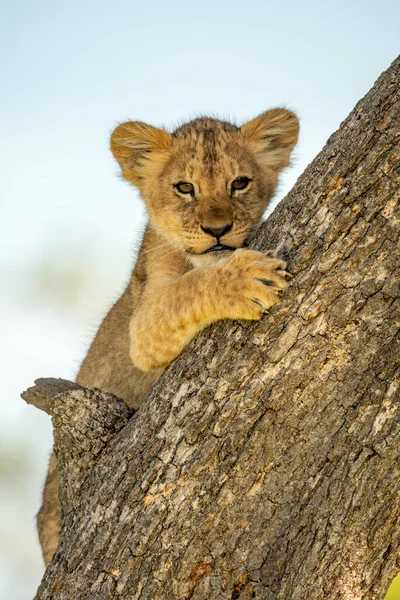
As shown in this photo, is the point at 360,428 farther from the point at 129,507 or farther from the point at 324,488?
the point at 129,507

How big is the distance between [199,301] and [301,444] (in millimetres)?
1186

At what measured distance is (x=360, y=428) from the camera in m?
3.44

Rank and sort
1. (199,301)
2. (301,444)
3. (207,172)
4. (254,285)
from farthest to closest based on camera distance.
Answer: (207,172), (199,301), (254,285), (301,444)

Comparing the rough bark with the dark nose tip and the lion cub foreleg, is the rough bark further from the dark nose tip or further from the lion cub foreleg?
the dark nose tip

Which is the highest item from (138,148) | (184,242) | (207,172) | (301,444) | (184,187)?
(138,148)

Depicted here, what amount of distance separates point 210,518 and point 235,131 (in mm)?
3835

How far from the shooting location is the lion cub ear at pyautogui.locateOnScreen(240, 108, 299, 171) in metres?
6.37

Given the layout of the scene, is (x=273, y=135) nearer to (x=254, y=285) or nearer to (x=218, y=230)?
(x=218, y=230)

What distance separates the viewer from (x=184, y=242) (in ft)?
18.4

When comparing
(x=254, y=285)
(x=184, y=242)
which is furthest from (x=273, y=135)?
(x=254, y=285)

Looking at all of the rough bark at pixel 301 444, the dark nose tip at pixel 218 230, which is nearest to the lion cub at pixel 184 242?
the dark nose tip at pixel 218 230

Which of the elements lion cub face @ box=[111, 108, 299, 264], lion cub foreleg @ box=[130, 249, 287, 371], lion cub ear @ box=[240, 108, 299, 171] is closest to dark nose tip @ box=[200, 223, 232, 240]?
lion cub face @ box=[111, 108, 299, 264]

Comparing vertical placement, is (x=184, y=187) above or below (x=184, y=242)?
above

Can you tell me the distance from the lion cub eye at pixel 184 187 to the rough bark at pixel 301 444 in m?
2.12
